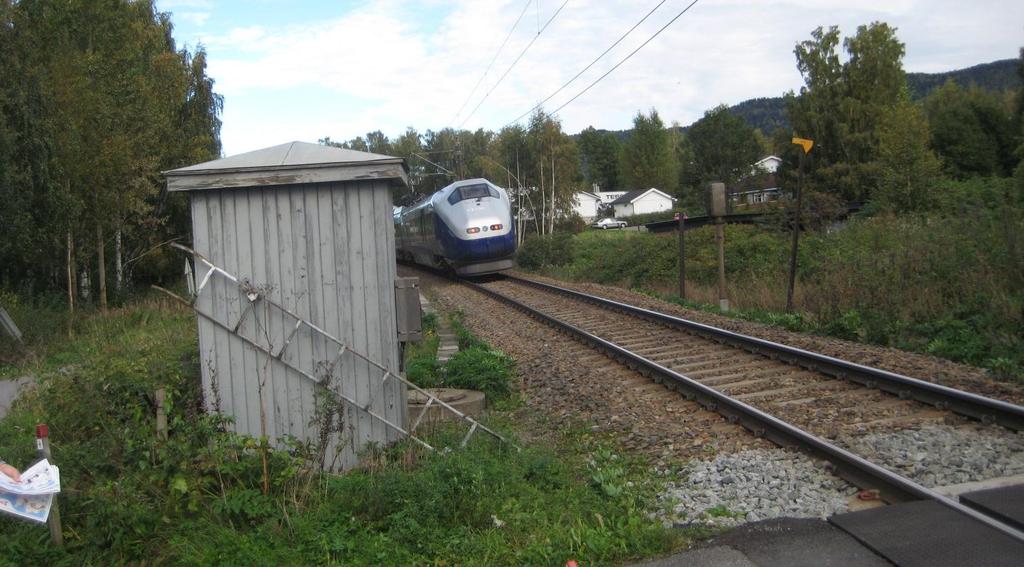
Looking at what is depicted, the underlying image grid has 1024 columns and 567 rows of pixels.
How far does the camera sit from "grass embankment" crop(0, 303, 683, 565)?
15.5ft

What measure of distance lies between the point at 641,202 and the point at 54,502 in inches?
3829

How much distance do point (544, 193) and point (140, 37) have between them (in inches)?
1410

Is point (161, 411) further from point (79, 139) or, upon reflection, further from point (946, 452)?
point (79, 139)

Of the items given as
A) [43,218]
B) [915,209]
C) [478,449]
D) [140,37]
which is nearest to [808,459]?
[478,449]

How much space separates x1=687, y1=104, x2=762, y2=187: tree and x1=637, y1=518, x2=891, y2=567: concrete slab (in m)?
83.0

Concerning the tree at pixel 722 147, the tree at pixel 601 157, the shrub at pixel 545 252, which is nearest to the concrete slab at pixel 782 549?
the shrub at pixel 545 252

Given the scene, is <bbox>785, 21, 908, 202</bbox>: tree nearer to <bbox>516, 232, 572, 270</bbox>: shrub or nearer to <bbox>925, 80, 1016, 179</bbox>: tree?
<bbox>925, 80, 1016, 179</bbox>: tree

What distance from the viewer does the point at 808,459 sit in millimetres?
5824

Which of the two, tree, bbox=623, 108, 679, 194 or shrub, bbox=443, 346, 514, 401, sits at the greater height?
tree, bbox=623, 108, 679, 194

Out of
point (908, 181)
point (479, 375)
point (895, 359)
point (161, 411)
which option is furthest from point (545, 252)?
point (161, 411)

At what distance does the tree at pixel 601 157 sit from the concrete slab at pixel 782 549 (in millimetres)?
129283

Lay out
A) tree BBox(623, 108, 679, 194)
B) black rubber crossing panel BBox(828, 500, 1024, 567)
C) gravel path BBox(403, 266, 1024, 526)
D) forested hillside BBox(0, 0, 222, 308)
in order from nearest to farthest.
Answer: black rubber crossing panel BBox(828, 500, 1024, 567), gravel path BBox(403, 266, 1024, 526), forested hillside BBox(0, 0, 222, 308), tree BBox(623, 108, 679, 194)

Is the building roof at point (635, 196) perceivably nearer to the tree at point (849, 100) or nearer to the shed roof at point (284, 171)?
the tree at point (849, 100)

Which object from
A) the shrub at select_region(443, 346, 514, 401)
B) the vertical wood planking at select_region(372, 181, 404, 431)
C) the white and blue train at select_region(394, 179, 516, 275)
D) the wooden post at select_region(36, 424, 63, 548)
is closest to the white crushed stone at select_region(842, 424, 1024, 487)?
the vertical wood planking at select_region(372, 181, 404, 431)
